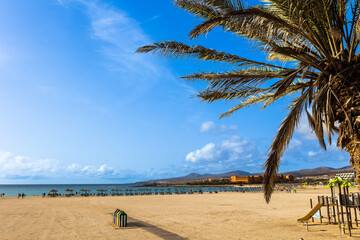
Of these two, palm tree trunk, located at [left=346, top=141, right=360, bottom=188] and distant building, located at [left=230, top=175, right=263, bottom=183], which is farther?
distant building, located at [left=230, top=175, right=263, bottom=183]

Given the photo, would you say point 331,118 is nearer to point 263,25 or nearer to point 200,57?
point 263,25

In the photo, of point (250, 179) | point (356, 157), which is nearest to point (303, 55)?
point (356, 157)

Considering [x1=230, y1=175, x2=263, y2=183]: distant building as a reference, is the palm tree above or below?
above

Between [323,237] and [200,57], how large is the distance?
27.9ft

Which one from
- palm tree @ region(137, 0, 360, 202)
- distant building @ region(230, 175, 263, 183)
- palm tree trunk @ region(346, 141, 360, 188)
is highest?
palm tree @ region(137, 0, 360, 202)

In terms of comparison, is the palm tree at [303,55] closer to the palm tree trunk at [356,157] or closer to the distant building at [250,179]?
the palm tree trunk at [356,157]

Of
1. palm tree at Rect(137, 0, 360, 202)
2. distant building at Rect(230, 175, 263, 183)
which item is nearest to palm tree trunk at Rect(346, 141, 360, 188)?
palm tree at Rect(137, 0, 360, 202)

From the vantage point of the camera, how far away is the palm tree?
625cm

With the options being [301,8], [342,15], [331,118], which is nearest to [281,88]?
[331,118]

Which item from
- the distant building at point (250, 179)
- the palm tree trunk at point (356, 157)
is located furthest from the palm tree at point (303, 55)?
the distant building at point (250, 179)

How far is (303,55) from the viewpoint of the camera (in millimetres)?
7449

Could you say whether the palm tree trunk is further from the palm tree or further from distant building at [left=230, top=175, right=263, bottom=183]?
distant building at [left=230, top=175, right=263, bottom=183]

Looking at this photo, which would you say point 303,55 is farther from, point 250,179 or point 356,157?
point 250,179

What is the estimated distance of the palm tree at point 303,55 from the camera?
246 inches
